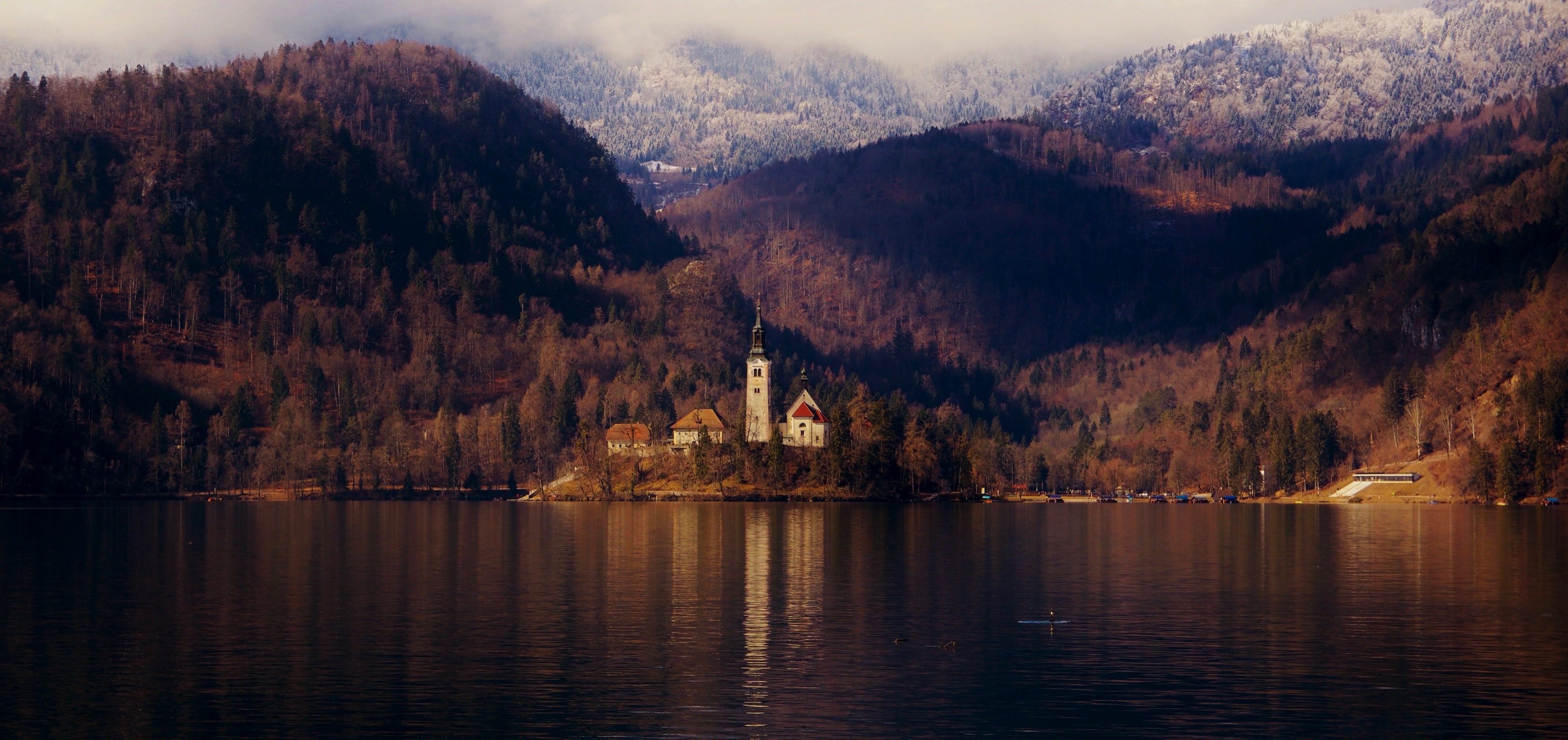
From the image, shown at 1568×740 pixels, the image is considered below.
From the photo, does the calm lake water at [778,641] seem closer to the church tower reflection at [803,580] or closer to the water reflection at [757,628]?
the water reflection at [757,628]

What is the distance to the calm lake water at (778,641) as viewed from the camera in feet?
181

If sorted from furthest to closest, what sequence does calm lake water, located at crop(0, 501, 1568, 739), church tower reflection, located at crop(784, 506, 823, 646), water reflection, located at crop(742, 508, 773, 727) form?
church tower reflection, located at crop(784, 506, 823, 646)
water reflection, located at crop(742, 508, 773, 727)
calm lake water, located at crop(0, 501, 1568, 739)

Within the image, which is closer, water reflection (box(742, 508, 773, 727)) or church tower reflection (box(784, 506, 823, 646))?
water reflection (box(742, 508, 773, 727))

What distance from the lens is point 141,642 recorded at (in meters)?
71.7

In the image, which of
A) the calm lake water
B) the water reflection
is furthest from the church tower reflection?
the water reflection

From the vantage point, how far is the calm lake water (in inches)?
2172

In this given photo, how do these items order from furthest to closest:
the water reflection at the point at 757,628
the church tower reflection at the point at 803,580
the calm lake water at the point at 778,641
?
1. the church tower reflection at the point at 803,580
2. the water reflection at the point at 757,628
3. the calm lake water at the point at 778,641

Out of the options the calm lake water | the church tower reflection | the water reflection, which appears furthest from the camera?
the church tower reflection

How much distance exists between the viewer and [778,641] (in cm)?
7356

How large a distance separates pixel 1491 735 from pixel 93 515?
599 ft

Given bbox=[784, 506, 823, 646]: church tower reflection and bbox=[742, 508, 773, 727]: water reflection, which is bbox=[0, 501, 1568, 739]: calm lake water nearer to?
bbox=[742, 508, 773, 727]: water reflection

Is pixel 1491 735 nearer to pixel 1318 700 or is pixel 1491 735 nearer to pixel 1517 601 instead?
pixel 1318 700

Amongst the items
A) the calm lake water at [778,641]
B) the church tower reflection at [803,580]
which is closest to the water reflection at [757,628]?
the calm lake water at [778,641]

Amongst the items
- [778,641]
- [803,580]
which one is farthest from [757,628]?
[803,580]
